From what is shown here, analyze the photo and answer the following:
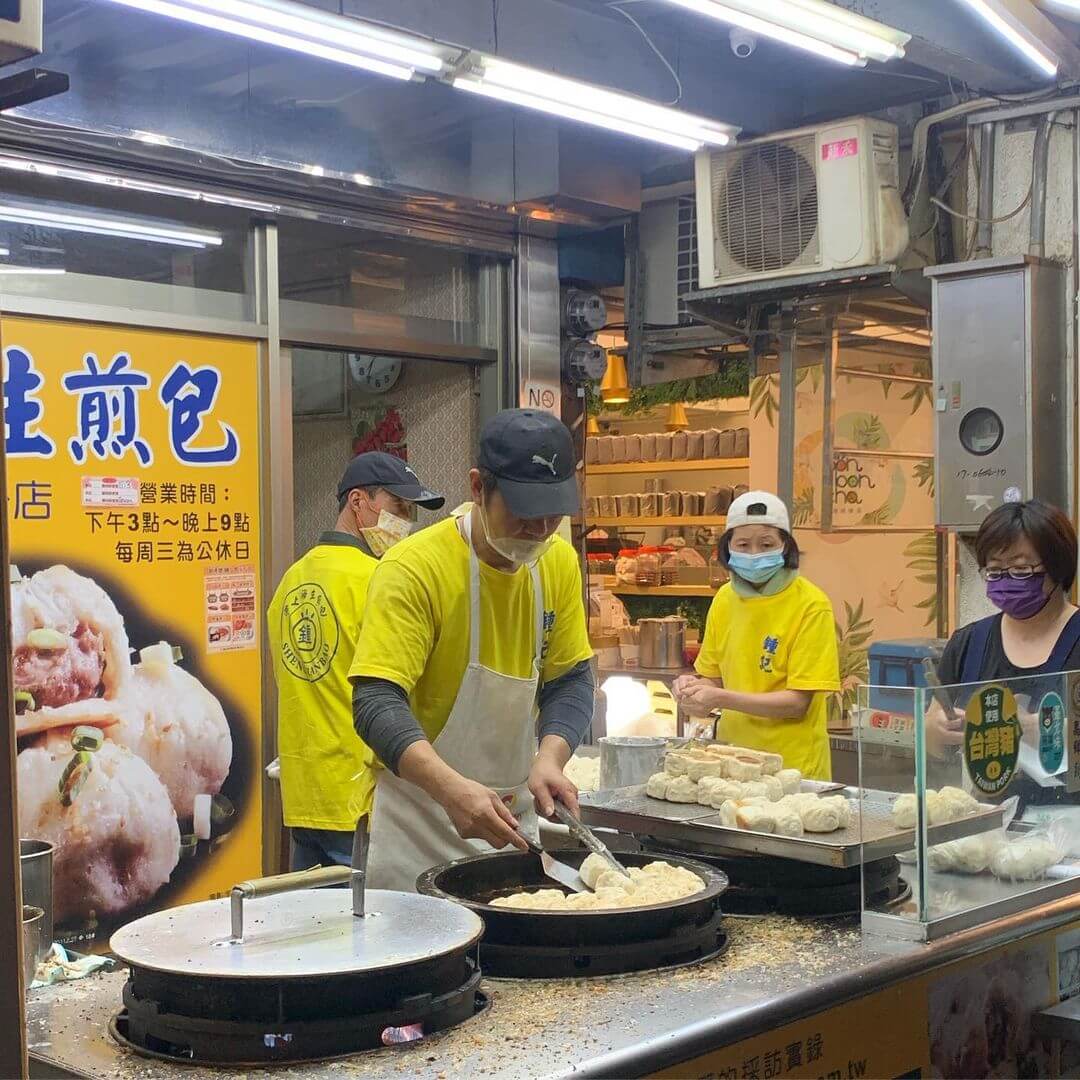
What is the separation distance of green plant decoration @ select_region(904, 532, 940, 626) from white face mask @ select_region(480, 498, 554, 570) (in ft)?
13.5

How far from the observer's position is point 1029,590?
3.60 metres

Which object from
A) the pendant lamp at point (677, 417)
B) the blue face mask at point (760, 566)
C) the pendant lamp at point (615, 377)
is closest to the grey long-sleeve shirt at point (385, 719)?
the blue face mask at point (760, 566)

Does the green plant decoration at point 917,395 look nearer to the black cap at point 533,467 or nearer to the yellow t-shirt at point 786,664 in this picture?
the yellow t-shirt at point 786,664

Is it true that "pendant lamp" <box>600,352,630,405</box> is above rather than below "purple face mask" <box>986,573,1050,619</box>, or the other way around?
above

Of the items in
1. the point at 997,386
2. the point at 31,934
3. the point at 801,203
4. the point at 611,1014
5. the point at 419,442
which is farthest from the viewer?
the point at 419,442

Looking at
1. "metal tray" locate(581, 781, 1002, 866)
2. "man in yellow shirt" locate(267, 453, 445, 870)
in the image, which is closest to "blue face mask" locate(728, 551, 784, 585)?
"man in yellow shirt" locate(267, 453, 445, 870)

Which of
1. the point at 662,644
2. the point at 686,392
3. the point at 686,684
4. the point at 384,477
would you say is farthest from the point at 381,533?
the point at 686,392

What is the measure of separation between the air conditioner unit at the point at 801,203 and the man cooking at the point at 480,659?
299cm

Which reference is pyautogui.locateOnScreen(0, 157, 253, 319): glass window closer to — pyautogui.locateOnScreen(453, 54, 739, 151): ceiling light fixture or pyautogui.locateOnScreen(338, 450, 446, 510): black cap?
pyautogui.locateOnScreen(338, 450, 446, 510): black cap

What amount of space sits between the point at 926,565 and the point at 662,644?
5.94ft

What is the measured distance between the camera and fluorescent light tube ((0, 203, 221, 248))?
15.6ft

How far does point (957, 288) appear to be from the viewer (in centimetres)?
548

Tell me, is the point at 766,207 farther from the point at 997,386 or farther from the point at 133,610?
the point at 133,610

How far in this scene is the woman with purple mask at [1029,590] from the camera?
3572 millimetres
